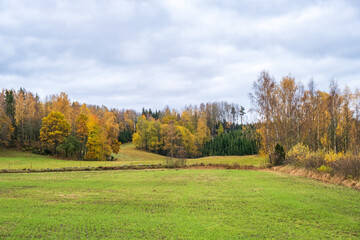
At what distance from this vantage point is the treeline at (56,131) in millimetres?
49312

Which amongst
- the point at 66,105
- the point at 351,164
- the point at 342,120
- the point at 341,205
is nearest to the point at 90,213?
the point at 341,205

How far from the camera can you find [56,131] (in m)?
48.3

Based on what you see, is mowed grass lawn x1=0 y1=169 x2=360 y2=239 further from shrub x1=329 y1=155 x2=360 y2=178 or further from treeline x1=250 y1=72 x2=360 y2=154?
treeline x1=250 y1=72 x2=360 y2=154

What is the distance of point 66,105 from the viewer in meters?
60.2

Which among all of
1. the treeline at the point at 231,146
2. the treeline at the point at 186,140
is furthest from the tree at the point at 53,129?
the treeline at the point at 231,146

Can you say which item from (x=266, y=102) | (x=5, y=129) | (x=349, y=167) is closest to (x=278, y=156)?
(x=266, y=102)

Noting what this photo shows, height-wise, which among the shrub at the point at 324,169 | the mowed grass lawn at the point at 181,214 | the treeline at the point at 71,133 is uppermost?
the treeline at the point at 71,133

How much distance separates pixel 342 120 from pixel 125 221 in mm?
36003

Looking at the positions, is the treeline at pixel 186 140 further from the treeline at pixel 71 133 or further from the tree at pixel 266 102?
the tree at pixel 266 102

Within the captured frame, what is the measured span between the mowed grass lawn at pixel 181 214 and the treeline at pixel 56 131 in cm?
3824

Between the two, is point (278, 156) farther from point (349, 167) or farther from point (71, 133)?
point (71, 133)

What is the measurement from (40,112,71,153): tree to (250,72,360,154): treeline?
123ft

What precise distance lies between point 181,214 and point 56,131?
1801 inches

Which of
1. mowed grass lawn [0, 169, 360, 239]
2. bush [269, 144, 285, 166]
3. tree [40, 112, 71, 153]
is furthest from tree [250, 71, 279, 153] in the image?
tree [40, 112, 71, 153]
